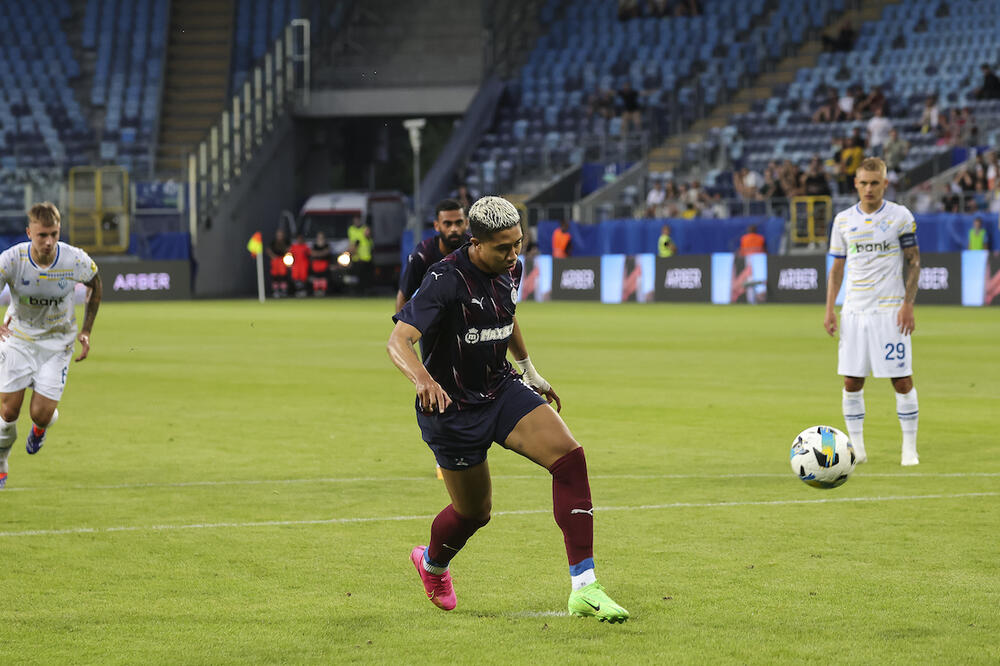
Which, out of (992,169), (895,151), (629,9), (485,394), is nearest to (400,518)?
(485,394)

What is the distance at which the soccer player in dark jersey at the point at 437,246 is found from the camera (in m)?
9.82

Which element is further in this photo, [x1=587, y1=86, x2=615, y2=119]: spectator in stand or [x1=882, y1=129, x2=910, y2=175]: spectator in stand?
[x1=587, y1=86, x2=615, y2=119]: spectator in stand

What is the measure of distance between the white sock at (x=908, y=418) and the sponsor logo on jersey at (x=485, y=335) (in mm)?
5466

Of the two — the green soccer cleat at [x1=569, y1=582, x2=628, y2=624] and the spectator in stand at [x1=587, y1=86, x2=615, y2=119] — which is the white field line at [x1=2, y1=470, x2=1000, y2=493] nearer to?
the green soccer cleat at [x1=569, y1=582, x2=628, y2=624]

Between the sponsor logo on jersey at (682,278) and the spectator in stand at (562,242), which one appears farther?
the spectator in stand at (562,242)

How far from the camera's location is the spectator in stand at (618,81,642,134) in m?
49.4

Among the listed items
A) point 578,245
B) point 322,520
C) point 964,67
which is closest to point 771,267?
point 578,245

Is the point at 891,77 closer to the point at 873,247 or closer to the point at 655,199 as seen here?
the point at 655,199

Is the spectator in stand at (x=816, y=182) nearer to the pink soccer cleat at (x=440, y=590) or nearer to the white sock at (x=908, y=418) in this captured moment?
the white sock at (x=908, y=418)

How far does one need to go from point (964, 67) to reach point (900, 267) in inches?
1387

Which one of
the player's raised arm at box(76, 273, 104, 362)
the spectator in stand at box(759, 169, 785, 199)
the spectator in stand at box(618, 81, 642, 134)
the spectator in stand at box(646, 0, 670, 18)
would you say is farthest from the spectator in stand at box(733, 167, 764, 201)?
the player's raised arm at box(76, 273, 104, 362)

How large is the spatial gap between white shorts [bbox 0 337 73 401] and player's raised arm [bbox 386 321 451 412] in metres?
5.27

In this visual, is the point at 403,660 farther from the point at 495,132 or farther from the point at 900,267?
the point at 495,132

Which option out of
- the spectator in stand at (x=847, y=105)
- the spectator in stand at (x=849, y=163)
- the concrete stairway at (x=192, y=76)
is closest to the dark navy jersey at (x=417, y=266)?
the spectator in stand at (x=849, y=163)
